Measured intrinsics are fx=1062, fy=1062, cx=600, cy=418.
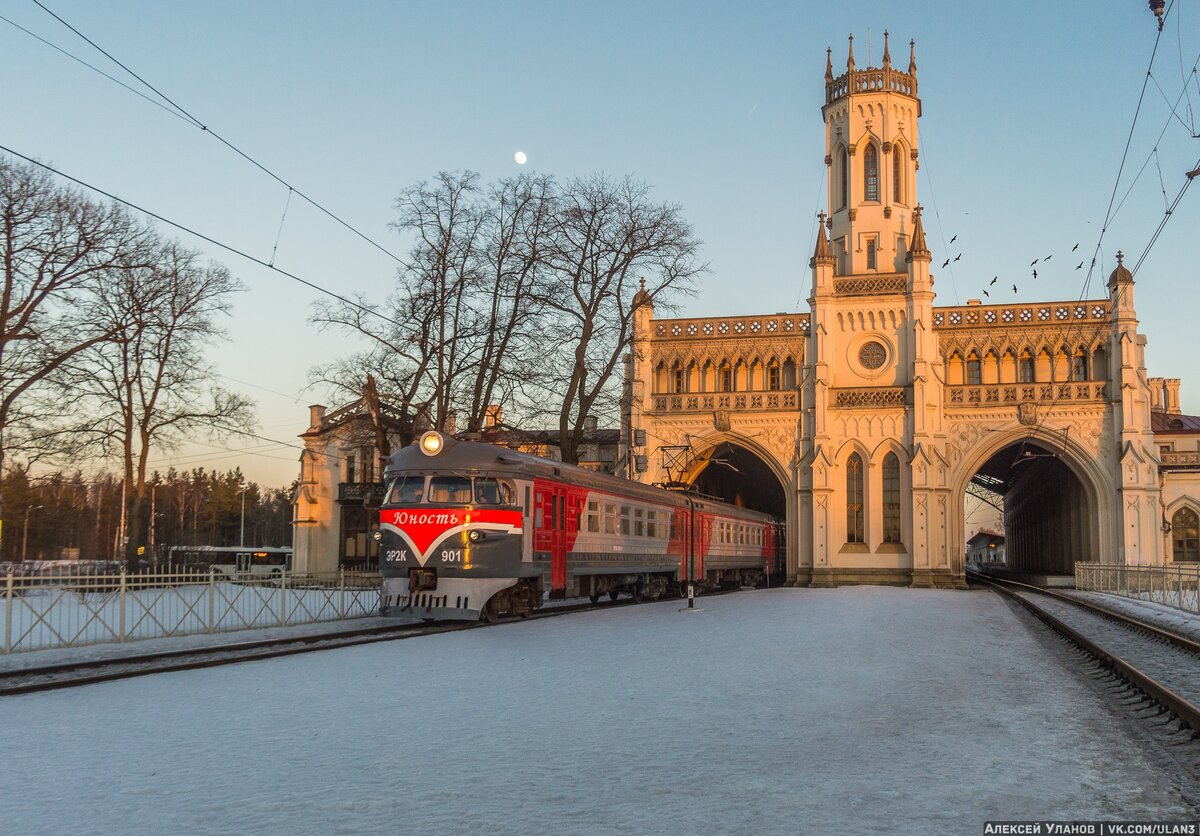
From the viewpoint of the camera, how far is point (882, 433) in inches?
1735

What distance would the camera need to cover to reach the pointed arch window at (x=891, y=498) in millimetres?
43938

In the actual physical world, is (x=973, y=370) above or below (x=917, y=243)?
below

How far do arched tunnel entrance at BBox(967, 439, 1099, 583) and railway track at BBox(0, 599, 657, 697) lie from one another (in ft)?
101

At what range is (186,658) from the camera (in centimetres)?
1452

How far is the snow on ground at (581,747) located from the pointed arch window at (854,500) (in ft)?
98.7

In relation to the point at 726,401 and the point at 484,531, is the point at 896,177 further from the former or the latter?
the point at 484,531

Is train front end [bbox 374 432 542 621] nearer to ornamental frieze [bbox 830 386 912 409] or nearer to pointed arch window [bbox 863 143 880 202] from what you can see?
ornamental frieze [bbox 830 386 912 409]

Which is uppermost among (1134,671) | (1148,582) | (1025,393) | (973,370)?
(973,370)

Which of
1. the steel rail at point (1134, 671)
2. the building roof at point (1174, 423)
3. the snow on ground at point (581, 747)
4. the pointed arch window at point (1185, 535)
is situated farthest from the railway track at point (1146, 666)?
the building roof at point (1174, 423)

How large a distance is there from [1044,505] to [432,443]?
47217 millimetres

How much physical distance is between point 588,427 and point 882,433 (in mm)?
14871

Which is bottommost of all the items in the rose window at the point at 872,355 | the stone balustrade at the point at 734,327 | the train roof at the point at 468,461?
the train roof at the point at 468,461

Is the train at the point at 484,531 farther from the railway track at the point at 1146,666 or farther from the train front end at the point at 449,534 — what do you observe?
the railway track at the point at 1146,666

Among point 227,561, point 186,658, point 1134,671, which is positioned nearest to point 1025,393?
point 1134,671
